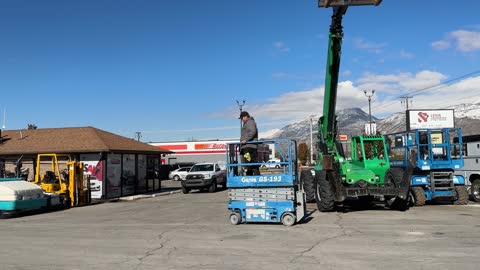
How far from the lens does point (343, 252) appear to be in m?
8.52

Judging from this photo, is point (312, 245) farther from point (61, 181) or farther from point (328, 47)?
point (61, 181)

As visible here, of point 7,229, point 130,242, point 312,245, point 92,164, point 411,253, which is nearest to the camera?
point 411,253

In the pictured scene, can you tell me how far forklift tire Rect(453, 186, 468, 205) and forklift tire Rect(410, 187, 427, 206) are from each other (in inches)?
57.3

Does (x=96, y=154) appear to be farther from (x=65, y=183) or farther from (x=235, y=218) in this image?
(x=235, y=218)

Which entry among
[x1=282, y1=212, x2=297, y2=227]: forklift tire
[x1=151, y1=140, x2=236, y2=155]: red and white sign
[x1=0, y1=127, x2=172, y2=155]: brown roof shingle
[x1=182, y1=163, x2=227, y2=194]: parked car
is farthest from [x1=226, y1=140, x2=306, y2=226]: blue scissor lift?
[x1=151, y1=140, x2=236, y2=155]: red and white sign

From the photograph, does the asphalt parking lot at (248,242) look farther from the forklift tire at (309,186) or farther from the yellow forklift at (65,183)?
the yellow forklift at (65,183)

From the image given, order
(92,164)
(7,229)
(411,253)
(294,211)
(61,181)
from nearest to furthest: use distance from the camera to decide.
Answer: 1. (411,253)
2. (294,211)
3. (7,229)
4. (61,181)
5. (92,164)

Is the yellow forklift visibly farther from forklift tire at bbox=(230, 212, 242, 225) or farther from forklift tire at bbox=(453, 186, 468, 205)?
forklift tire at bbox=(453, 186, 468, 205)

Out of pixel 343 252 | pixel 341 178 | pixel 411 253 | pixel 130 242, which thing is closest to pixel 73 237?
pixel 130 242

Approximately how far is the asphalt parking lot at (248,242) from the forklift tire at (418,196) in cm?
170

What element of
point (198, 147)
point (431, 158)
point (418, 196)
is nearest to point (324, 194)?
point (418, 196)

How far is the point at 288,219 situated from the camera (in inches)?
478

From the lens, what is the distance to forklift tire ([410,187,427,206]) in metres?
16.6

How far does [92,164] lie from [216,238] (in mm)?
15468
